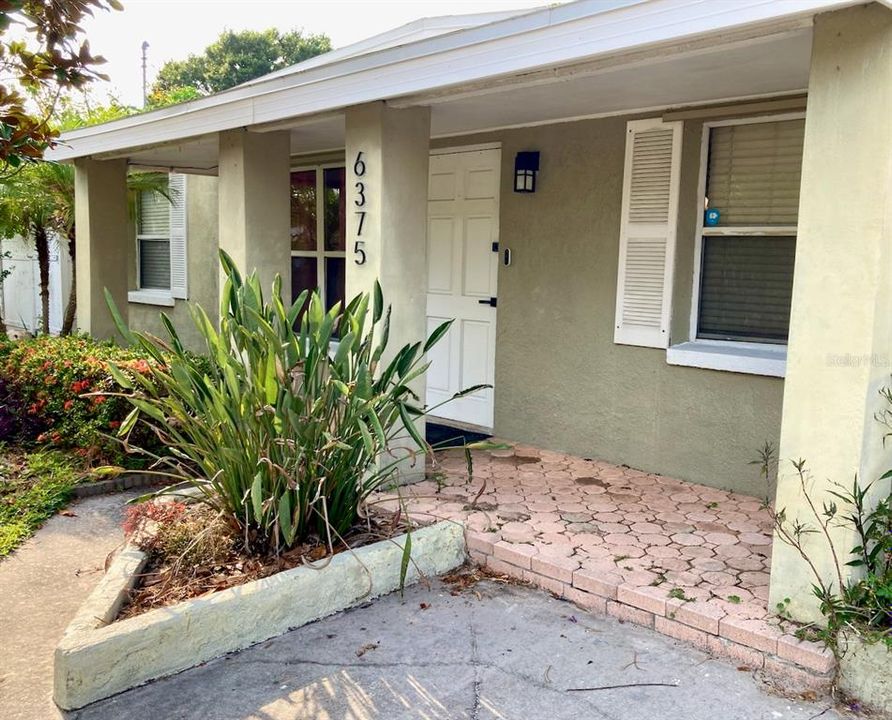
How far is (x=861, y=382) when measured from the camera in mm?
2916

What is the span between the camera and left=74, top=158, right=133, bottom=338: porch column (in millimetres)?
7781

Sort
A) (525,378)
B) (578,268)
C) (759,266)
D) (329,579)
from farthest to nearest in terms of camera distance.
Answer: (525,378)
(578,268)
(759,266)
(329,579)

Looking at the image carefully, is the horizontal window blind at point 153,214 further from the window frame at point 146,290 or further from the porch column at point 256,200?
the porch column at point 256,200

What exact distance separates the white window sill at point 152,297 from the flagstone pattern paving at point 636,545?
5807mm

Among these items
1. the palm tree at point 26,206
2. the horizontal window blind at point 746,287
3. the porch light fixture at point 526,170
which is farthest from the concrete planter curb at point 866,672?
the palm tree at point 26,206

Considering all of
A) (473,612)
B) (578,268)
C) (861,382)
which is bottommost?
(473,612)

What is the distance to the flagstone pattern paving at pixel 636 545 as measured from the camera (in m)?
3.20

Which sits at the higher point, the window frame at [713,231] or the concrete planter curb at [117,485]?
the window frame at [713,231]

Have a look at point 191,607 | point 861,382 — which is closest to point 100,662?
point 191,607

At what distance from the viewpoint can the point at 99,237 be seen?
7852mm

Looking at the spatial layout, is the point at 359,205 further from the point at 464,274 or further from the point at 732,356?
the point at 732,356

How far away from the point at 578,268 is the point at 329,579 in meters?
3.11

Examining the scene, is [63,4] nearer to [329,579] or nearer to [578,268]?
[329,579]

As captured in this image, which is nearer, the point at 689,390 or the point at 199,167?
the point at 689,390
